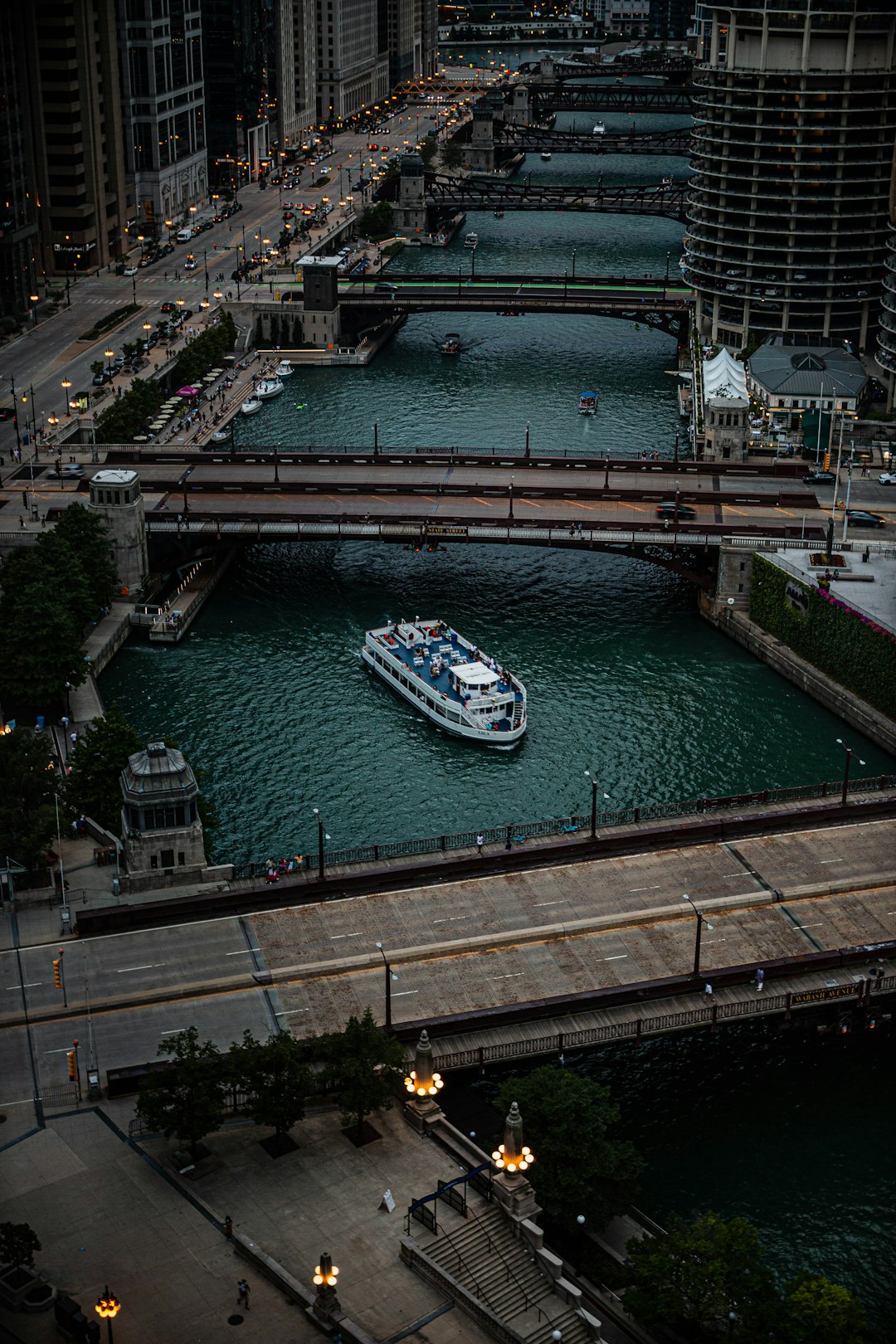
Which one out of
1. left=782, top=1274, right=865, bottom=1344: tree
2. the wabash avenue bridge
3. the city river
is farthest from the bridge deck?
the wabash avenue bridge

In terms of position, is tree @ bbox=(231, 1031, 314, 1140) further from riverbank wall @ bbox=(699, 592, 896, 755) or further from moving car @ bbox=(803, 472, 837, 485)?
moving car @ bbox=(803, 472, 837, 485)

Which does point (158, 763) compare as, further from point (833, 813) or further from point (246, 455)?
point (246, 455)

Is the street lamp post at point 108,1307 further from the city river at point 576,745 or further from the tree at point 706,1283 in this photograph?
the city river at point 576,745

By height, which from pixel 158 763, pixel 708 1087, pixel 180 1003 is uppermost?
pixel 158 763

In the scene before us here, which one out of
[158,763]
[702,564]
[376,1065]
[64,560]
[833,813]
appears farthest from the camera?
[702,564]

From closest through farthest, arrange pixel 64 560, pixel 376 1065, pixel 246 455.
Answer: pixel 376 1065 → pixel 64 560 → pixel 246 455

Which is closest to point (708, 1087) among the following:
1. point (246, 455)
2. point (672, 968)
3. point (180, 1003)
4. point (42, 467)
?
point (672, 968)

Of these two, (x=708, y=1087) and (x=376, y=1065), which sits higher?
(x=376, y=1065)

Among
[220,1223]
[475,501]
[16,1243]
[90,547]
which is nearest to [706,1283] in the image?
[220,1223]
